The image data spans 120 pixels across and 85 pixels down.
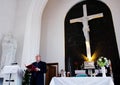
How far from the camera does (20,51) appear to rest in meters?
5.33

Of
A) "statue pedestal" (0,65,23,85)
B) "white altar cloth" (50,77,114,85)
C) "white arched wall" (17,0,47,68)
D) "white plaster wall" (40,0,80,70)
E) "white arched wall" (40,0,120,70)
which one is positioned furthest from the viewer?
"white plaster wall" (40,0,80,70)

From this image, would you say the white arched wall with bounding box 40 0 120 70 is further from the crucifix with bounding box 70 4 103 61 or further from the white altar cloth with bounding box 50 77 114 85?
the white altar cloth with bounding box 50 77 114 85

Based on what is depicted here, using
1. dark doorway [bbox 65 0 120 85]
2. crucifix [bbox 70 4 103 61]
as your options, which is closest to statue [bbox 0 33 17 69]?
dark doorway [bbox 65 0 120 85]

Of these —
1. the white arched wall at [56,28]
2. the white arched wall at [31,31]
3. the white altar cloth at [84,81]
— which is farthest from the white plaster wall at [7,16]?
the white altar cloth at [84,81]

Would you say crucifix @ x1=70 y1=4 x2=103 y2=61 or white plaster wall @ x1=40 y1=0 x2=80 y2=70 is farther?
white plaster wall @ x1=40 y1=0 x2=80 y2=70

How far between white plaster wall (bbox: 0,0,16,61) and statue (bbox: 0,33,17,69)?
1.53 feet

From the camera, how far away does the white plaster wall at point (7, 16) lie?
556 centimetres

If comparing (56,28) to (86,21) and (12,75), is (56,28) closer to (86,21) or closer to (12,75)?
(86,21)

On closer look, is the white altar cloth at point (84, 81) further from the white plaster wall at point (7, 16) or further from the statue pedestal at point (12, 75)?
the white plaster wall at point (7, 16)

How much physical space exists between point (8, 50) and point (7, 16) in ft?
5.49

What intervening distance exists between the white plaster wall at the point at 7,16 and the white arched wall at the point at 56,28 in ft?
4.77

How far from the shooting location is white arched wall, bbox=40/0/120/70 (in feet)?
19.0

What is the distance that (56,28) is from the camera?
651 cm

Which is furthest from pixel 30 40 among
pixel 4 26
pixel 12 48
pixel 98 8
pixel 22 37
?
pixel 98 8
